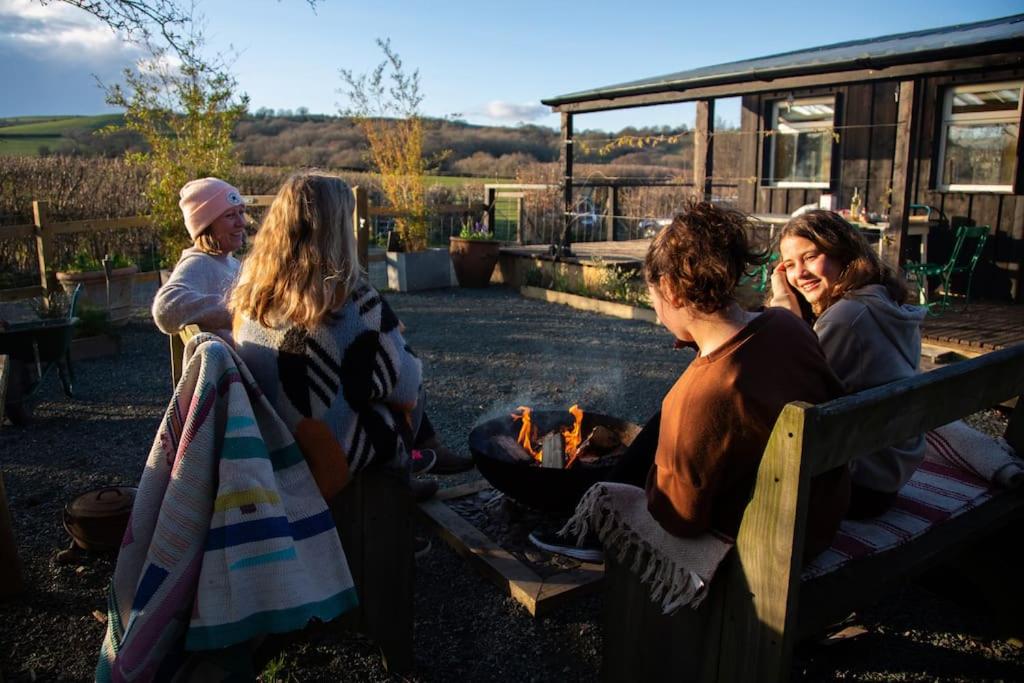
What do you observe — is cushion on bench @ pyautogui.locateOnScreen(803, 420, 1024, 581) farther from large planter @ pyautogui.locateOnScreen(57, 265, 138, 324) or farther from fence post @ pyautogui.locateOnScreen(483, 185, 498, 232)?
fence post @ pyautogui.locateOnScreen(483, 185, 498, 232)

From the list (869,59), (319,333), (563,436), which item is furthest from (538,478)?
(869,59)

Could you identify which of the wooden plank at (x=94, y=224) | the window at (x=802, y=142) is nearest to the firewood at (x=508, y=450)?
the wooden plank at (x=94, y=224)

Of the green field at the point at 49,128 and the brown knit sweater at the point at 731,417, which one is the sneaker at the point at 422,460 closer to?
the brown knit sweater at the point at 731,417

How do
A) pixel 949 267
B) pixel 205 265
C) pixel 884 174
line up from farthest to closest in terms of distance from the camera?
1. pixel 884 174
2. pixel 949 267
3. pixel 205 265

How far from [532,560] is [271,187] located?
1409 centimetres

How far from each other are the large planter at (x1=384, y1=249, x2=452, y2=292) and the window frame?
4864mm

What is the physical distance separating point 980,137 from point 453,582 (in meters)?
8.72

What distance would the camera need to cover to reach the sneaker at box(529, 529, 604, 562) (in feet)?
9.18

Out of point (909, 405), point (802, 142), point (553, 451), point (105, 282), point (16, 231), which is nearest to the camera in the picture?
point (909, 405)

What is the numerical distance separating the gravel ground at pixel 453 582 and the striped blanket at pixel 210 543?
2.14 feet

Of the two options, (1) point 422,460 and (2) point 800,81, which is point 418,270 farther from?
(1) point 422,460

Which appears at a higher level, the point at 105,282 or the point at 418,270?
the point at 105,282

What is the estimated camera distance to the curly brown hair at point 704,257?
6.15ft

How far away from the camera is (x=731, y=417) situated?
175cm
